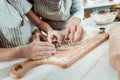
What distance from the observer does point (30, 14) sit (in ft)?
4.25

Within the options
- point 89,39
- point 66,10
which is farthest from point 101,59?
point 66,10

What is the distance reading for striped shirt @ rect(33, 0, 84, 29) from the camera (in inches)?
49.8

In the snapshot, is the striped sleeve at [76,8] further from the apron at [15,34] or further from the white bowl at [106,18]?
the apron at [15,34]

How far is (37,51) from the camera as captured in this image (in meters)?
0.85

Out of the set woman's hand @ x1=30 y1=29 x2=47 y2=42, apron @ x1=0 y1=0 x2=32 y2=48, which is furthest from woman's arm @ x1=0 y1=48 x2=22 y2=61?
woman's hand @ x1=30 y1=29 x2=47 y2=42

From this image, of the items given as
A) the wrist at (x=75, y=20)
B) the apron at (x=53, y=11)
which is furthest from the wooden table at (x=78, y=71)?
the apron at (x=53, y=11)

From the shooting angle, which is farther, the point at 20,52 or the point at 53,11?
the point at 53,11

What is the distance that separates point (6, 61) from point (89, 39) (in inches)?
16.4

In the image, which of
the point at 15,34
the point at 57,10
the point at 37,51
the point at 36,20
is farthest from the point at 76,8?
the point at 37,51

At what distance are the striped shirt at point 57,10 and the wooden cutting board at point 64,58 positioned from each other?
342mm

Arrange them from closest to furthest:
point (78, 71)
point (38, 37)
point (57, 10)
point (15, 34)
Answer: point (78, 71) < point (15, 34) < point (38, 37) < point (57, 10)

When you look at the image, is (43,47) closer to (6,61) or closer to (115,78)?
(6,61)

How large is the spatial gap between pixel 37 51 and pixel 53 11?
49 cm

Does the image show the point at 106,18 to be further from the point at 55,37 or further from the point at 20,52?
the point at 20,52
